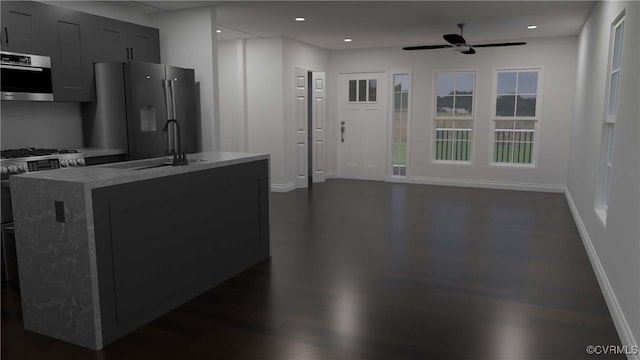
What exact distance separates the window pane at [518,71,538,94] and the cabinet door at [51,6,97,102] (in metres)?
6.56

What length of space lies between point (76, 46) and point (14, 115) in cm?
89

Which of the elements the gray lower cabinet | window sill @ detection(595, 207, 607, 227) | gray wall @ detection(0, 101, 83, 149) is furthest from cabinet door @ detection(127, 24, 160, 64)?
window sill @ detection(595, 207, 607, 227)

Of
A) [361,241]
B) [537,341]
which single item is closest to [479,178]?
[361,241]

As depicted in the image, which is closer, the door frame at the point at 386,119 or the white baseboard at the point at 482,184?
the white baseboard at the point at 482,184

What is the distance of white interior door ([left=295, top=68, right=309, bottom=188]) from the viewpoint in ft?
26.0

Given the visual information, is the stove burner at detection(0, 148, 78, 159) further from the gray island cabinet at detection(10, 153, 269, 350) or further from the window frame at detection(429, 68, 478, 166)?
the window frame at detection(429, 68, 478, 166)

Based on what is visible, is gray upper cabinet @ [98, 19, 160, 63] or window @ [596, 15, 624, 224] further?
gray upper cabinet @ [98, 19, 160, 63]

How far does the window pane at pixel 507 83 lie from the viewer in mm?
7844

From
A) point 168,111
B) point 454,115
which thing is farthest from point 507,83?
point 168,111

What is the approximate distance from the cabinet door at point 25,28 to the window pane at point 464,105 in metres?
6.46

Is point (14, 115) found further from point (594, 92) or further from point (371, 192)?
point (594, 92)

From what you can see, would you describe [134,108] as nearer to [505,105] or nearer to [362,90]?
[362,90]

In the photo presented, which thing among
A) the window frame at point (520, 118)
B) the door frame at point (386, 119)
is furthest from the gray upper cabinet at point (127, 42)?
the window frame at point (520, 118)

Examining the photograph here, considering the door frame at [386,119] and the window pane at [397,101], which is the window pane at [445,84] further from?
the door frame at [386,119]
